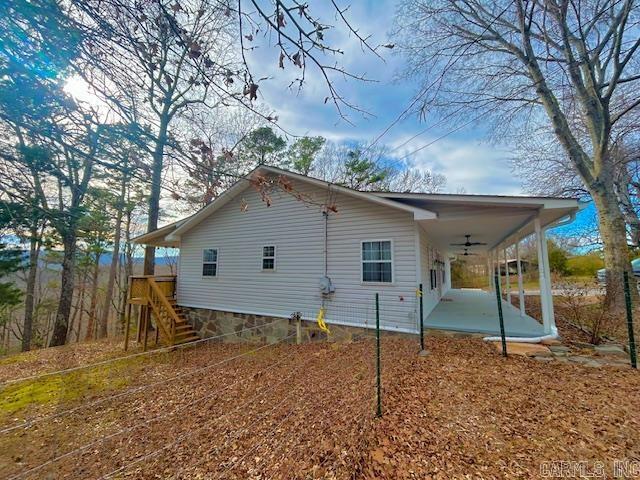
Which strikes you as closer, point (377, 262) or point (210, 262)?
point (377, 262)

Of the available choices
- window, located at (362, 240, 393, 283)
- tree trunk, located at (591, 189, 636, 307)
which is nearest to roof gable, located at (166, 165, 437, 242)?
window, located at (362, 240, 393, 283)

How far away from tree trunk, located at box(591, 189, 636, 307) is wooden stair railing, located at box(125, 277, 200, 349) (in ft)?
41.9

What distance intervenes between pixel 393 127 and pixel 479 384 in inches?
201

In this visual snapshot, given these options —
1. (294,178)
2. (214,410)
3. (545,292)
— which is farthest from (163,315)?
(545,292)

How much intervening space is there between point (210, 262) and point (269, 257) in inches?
107

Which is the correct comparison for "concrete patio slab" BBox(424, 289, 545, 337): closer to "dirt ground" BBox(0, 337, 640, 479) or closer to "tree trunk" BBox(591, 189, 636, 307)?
"dirt ground" BBox(0, 337, 640, 479)

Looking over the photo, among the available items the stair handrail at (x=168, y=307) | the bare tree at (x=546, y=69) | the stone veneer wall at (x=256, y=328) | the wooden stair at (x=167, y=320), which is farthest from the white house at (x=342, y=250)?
the bare tree at (x=546, y=69)

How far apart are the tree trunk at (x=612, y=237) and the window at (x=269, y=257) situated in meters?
9.33

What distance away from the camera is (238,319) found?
8.87m

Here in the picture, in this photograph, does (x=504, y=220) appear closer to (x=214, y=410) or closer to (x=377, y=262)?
(x=377, y=262)

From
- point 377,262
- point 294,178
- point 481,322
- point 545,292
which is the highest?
point 294,178

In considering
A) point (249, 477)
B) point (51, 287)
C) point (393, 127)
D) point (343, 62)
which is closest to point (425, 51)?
point (393, 127)

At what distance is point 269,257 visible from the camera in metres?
8.34

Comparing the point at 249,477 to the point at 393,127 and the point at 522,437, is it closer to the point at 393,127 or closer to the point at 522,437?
the point at 522,437
